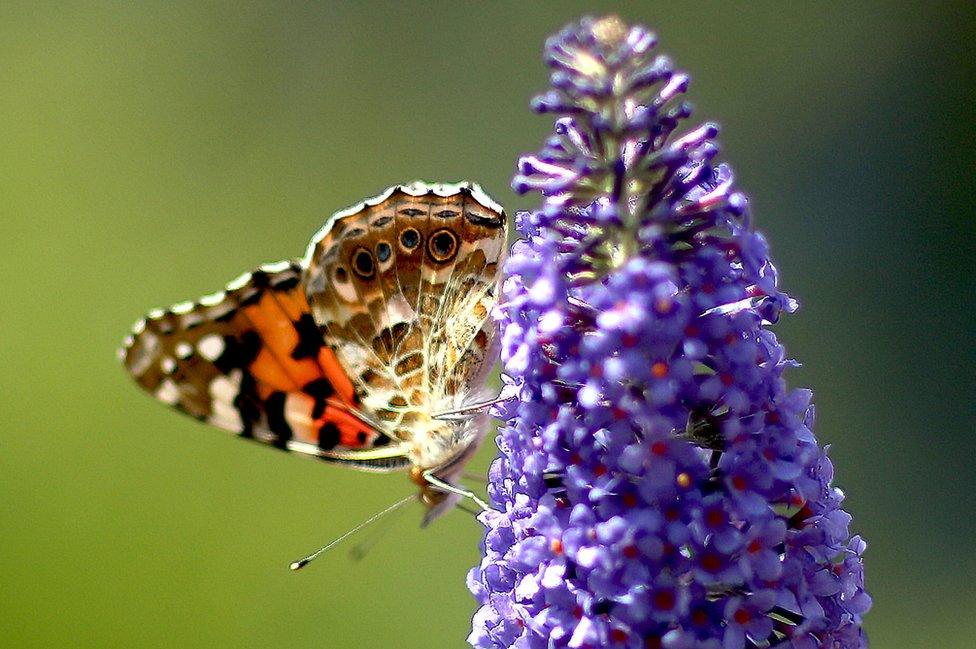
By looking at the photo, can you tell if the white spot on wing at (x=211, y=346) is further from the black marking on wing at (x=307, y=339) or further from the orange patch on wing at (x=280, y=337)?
the black marking on wing at (x=307, y=339)

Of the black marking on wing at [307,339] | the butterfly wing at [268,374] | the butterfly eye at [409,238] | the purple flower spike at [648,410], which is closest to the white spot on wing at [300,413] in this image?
the butterfly wing at [268,374]

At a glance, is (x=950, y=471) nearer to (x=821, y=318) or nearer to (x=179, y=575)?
(x=821, y=318)

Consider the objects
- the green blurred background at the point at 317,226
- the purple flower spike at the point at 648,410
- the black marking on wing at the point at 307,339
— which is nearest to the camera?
the purple flower spike at the point at 648,410

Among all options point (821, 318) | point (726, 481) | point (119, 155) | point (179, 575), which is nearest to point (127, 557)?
point (179, 575)

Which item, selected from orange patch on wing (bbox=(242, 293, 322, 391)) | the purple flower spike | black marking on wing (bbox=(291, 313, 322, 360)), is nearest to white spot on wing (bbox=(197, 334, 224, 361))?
orange patch on wing (bbox=(242, 293, 322, 391))

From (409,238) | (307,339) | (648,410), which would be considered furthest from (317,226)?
(648,410)

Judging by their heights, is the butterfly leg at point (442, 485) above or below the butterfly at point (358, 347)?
below

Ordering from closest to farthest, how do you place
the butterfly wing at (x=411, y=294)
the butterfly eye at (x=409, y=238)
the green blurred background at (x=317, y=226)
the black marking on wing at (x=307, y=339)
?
→ the butterfly wing at (x=411, y=294)
the butterfly eye at (x=409, y=238)
the black marking on wing at (x=307, y=339)
the green blurred background at (x=317, y=226)

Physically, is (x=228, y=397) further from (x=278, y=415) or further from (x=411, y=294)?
(x=411, y=294)
